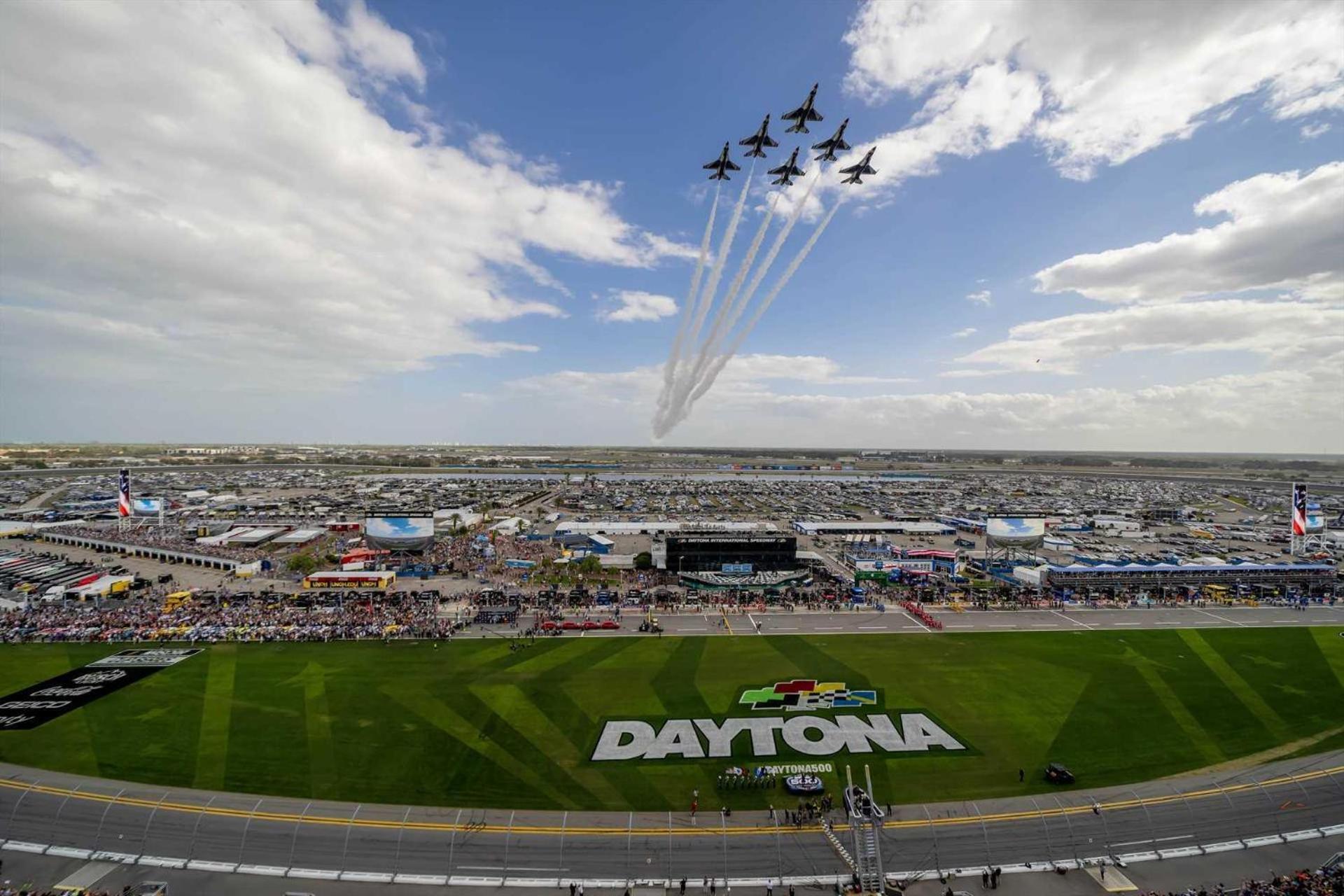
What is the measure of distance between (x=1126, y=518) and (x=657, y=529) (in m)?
107

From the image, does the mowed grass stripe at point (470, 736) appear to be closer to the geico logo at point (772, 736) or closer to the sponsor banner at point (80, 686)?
the geico logo at point (772, 736)

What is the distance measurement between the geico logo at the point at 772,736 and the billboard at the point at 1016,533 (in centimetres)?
4982

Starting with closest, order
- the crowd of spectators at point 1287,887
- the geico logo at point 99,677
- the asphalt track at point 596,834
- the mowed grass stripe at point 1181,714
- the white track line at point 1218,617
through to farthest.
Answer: the crowd of spectators at point 1287,887 < the asphalt track at point 596,834 < the mowed grass stripe at point 1181,714 < the geico logo at point 99,677 < the white track line at point 1218,617

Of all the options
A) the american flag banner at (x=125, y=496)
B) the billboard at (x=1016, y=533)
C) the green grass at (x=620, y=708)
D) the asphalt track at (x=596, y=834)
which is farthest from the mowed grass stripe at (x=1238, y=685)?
the american flag banner at (x=125, y=496)

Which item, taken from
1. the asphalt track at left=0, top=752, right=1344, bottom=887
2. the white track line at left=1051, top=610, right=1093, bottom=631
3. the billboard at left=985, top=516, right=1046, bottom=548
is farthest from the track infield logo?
the billboard at left=985, top=516, right=1046, bottom=548

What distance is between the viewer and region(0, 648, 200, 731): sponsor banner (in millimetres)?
34781

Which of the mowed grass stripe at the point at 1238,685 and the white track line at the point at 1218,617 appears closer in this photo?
Answer: the mowed grass stripe at the point at 1238,685

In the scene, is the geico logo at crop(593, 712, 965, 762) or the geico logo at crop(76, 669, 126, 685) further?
the geico logo at crop(76, 669, 126, 685)

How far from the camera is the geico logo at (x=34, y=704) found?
117ft

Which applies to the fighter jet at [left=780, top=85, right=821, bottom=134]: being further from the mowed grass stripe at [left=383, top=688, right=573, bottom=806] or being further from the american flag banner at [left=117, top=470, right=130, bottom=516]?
the american flag banner at [left=117, top=470, right=130, bottom=516]

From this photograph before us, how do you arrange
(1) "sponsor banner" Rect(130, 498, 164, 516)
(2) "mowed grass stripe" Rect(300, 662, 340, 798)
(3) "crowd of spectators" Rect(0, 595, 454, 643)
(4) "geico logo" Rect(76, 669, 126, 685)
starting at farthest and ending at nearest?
(1) "sponsor banner" Rect(130, 498, 164, 516), (3) "crowd of spectators" Rect(0, 595, 454, 643), (4) "geico logo" Rect(76, 669, 126, 685), (2) "mowed grass stripe" Rect(300, 662, 340, 798)

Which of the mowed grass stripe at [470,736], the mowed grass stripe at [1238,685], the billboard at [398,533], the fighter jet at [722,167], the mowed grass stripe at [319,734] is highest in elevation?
the fighter jet at [722,167]

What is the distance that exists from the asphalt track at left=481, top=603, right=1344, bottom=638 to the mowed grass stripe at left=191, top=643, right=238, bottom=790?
57.5 feet

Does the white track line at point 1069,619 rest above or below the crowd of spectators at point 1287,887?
below
